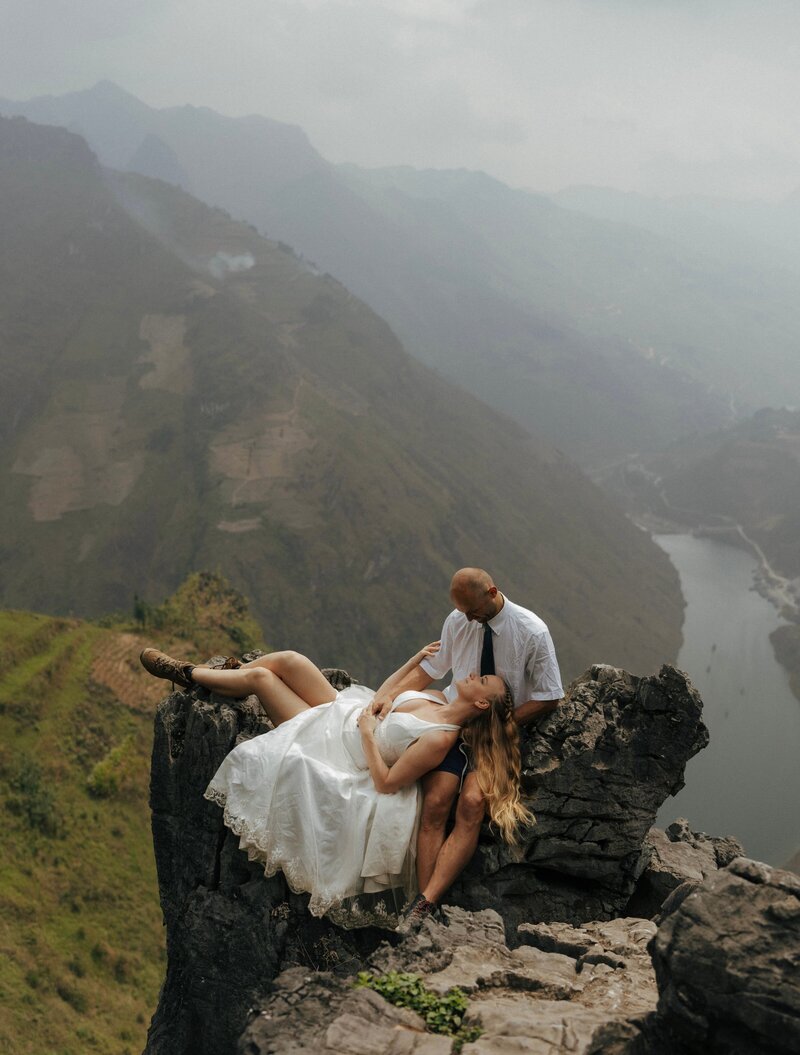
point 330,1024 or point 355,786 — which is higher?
point 355,786

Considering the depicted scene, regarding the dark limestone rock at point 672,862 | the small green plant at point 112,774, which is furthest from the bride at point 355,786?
the small green plant at point 112,774

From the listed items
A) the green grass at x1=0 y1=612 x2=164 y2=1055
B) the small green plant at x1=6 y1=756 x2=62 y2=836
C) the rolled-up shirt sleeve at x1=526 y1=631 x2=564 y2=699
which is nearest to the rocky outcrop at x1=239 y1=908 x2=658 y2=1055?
the rolled-up shirt sleeve at x1=526 y1=631 x2=564 y2=699

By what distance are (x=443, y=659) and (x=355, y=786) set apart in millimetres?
1418

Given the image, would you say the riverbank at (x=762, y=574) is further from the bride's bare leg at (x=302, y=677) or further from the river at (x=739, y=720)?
the bride's bare leg at (x=302, y=677)

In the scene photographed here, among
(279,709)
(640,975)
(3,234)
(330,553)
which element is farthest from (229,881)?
(3,234)

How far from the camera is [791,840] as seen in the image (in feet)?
203

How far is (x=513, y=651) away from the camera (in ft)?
21.9

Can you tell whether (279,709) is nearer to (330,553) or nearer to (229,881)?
(229,881)

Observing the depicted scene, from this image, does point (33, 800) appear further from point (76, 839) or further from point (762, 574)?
point (762, 574)

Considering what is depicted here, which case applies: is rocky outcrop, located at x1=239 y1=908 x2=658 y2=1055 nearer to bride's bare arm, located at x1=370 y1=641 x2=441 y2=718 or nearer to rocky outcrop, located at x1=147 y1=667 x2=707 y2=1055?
rocky outcrop, located at x1=147 y1=667 x2=707 y2=1055

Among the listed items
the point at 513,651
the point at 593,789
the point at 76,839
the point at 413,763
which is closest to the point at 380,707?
the point at 413,763

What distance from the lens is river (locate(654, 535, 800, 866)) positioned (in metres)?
63.4

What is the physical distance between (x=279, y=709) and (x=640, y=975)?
11.3 ft

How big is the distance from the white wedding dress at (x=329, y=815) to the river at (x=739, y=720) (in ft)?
137
